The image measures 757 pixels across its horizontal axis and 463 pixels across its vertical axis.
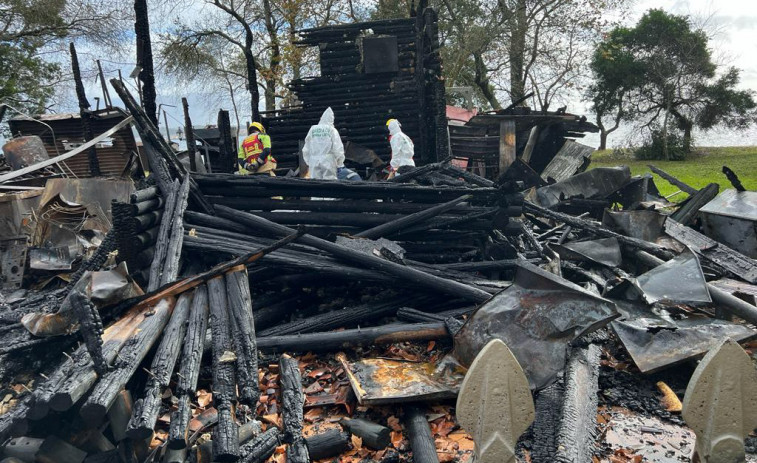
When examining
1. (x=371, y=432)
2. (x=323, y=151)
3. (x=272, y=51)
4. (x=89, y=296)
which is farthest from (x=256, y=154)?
(x=272, y=51)

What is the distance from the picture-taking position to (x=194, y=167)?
1375 centimetres

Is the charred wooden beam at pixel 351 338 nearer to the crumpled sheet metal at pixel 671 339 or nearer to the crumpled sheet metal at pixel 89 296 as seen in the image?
the crumpled sheet metal at pixel 89 296

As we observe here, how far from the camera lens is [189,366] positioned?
3.32m

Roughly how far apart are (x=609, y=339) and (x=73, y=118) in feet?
56.0

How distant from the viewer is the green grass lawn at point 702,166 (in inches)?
643

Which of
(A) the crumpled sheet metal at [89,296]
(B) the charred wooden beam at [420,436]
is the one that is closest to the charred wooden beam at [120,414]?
(A) the crumpled sheet metal at [89,296]

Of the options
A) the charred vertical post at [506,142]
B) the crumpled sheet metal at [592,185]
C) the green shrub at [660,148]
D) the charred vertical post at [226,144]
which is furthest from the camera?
the green shrub at [660,148]

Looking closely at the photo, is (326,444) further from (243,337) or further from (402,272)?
(402,272)

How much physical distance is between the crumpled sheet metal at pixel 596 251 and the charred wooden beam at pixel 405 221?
69.3 inches

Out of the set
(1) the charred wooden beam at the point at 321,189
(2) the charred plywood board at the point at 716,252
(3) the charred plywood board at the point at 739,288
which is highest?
(1) the charred wooden beam at the point at 321,189

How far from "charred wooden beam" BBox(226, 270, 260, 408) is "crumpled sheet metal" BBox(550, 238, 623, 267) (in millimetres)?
4475

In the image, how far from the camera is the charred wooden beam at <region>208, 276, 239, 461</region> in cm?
272

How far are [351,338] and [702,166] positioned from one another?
2362cm

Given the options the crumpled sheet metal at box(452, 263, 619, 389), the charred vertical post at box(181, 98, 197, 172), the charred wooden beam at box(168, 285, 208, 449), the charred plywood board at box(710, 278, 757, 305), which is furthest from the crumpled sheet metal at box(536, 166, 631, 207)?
the charred vertical post at box(181, 98, 197, 172)
